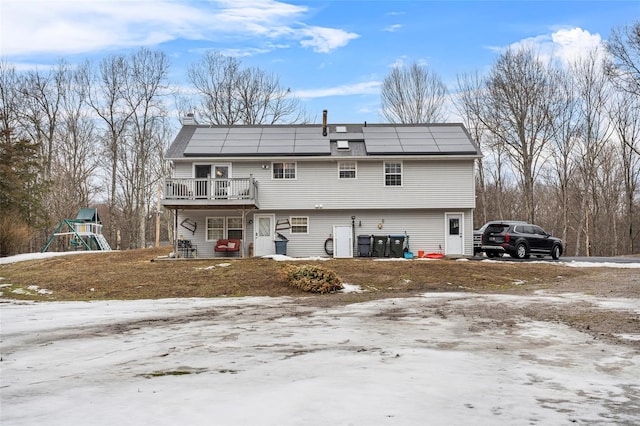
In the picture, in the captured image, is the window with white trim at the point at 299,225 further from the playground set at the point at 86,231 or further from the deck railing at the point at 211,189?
the playground set at the point at 86,231

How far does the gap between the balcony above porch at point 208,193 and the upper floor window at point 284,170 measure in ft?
4.98

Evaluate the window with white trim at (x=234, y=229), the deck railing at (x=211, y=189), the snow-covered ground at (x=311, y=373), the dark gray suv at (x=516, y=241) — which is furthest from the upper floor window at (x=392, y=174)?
the snow-covered ground at (x=311, y=373)

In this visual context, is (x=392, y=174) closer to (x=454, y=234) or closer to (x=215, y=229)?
(x=454, y=234)

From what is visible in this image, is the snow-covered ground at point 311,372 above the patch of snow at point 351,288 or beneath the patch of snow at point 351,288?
above

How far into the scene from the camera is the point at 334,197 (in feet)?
76.7

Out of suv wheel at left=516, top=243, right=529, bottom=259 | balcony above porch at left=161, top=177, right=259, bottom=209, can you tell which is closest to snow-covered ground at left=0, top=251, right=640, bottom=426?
balcony above porch at left=161, top=177, right=259, bottom=209

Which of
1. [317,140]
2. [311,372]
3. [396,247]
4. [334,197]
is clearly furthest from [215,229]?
[311,372]

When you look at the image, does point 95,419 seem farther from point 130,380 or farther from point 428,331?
point 428,331

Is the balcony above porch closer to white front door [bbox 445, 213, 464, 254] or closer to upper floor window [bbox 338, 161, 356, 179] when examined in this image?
upper floor window [bbox 338, 161, 356, 179]

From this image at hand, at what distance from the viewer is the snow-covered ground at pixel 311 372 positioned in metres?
3.47

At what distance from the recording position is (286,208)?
2325 centimetres

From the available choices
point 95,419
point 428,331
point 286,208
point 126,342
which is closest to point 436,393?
point 95,419

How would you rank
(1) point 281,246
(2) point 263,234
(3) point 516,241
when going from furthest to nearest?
(2) point 263,234 < (1) point 281,246 < (3) point 516,241

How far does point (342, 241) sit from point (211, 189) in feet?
21.3
